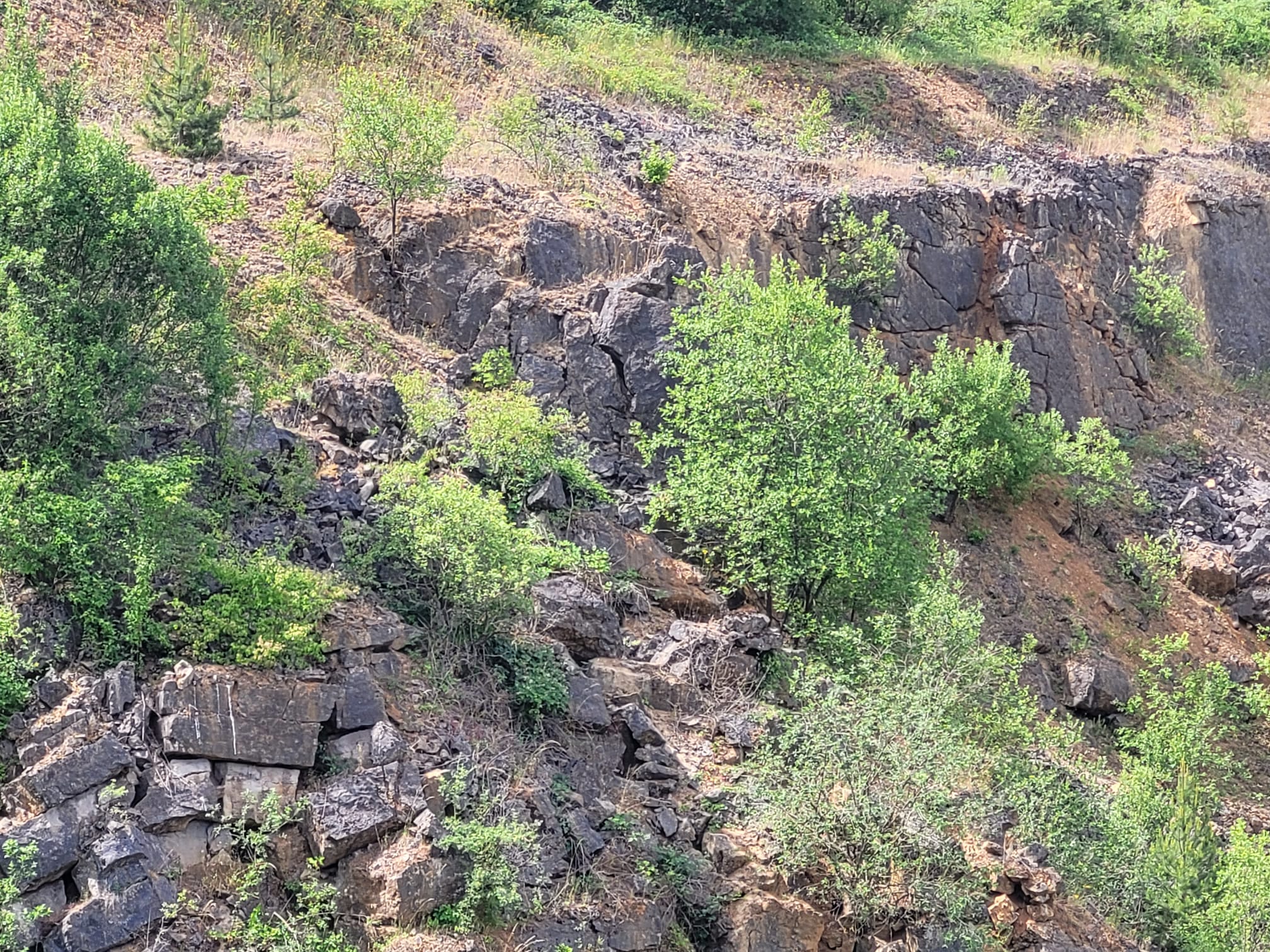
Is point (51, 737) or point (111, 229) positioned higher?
point (111, 229)

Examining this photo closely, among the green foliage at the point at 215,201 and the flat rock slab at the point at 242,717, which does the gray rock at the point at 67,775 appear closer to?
the flat rock slab at the point at 242,717

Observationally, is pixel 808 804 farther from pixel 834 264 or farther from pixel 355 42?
pixel 355 42

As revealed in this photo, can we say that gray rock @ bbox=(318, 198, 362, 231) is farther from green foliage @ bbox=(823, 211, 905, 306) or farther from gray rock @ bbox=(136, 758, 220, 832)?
gray rock @ bbox=(136, 758, 220, 832)

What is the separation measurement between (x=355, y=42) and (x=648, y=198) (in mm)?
6921

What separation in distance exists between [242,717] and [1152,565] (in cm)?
1663

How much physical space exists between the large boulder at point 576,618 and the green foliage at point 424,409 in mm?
2304

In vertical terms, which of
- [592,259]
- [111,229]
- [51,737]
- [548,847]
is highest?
[111,229]

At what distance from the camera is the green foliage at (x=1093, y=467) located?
22.8 metres

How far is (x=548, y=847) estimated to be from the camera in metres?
12.3

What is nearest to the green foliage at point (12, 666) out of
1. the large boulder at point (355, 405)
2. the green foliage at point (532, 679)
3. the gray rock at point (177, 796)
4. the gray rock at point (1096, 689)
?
the gray rock at point (177, 796)

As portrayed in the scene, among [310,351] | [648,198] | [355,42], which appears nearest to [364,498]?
[310,351]

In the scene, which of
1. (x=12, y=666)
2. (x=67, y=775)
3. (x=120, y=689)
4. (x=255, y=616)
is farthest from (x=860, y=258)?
(x=67, y=775)

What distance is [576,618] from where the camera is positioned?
49.2ft

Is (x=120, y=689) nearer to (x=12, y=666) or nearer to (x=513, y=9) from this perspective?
(x=12, y=666)
